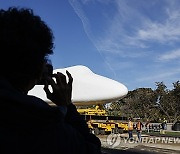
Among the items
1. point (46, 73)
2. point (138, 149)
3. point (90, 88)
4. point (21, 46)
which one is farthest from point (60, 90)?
point (138, 149)

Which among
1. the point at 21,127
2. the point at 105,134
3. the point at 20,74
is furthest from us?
the point at 105,134

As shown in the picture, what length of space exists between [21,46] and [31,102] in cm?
24

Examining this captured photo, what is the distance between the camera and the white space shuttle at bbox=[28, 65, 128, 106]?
9.70 metres

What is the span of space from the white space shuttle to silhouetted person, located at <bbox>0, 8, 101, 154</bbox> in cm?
702

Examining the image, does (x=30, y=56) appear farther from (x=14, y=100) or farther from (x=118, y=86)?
(x=118, y=86)

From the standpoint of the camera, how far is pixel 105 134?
Result: 989 inches

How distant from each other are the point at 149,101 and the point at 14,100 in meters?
62.8

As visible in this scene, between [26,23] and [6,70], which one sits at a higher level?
[26,23]

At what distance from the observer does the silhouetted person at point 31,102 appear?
1142 mm

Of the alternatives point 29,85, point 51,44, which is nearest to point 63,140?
point 29,85

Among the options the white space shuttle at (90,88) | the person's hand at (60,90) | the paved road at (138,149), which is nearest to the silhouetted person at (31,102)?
the person's hand at (60,90)

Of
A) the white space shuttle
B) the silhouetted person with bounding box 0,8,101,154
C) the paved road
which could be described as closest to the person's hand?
the silhouetted person with bounding box 0,8,101,154

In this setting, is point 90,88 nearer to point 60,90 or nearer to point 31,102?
point 60,90

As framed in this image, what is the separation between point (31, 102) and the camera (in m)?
1.15
